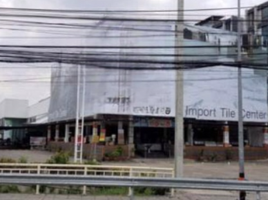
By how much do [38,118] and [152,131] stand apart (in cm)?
2612

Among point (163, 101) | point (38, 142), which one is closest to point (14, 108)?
point (38, 142)

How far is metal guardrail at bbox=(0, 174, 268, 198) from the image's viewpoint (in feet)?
38.0

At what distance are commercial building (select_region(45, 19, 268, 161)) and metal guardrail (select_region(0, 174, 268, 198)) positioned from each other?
26.0m

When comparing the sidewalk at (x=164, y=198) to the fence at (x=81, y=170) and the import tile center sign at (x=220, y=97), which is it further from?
the import tile center sign at (x=220, y=97)

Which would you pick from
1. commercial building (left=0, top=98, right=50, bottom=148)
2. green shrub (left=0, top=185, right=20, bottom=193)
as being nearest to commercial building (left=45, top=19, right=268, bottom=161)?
commercial building (left=0, top=98, right=50, bottom=148)

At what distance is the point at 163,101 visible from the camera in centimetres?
4269

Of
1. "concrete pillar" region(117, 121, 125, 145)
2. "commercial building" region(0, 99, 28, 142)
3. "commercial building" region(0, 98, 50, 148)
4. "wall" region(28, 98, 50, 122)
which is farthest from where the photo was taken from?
"commercial building" region(0, 99, 28, 142)

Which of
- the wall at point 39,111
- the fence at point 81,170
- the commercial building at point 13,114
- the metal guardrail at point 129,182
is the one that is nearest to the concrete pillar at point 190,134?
the wall at point 39,111

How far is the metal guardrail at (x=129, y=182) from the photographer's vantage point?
11.6m

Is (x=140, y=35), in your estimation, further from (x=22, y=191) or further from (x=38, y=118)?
(x=38, y=118)

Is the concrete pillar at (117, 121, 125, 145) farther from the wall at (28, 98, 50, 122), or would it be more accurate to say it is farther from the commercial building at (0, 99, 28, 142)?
the commercial building at (0, 99, 28, 142)

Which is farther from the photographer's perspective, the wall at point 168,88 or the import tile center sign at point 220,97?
the import tile center sign at point 220,97

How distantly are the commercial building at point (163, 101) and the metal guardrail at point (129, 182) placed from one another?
25988 mm

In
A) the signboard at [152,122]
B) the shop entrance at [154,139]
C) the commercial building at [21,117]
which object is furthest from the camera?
the commercial building at [21,117]
